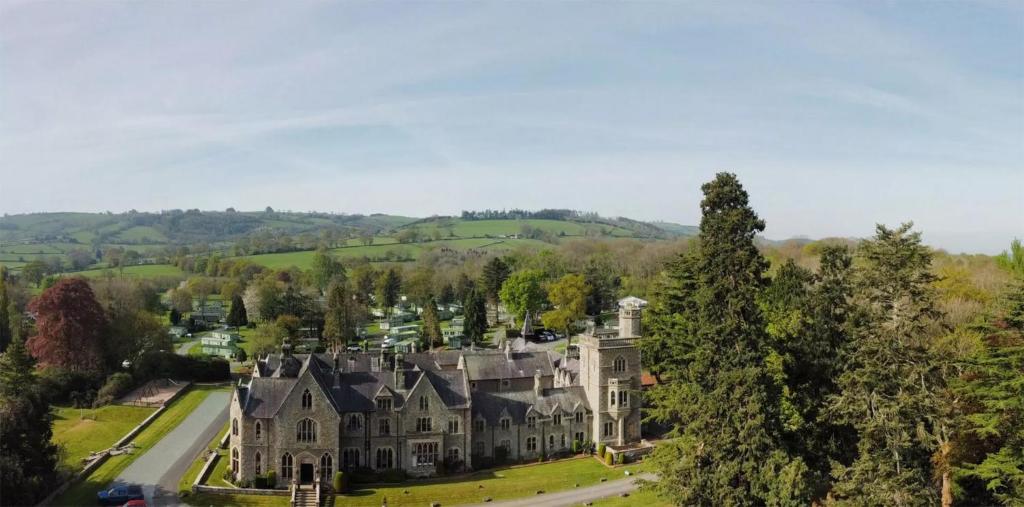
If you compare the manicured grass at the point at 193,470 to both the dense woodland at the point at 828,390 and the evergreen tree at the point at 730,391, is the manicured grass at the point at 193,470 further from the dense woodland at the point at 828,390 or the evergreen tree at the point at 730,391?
the evergreen tree at the point at 730,391

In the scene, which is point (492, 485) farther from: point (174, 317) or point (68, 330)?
point (174, 317)

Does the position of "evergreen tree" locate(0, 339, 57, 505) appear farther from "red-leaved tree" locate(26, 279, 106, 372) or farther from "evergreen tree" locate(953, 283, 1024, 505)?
"evergreen tree" locate(953, 283, 1024, 505)

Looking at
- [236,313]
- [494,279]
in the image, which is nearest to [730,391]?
[494,279]

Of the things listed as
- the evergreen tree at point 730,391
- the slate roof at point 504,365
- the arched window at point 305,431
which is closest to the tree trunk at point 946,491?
Result: the evergreen tree at point 730,391

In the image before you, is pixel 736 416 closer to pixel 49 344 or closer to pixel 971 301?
pixel 971 301

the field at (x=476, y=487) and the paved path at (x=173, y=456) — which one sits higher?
the paved path at (x=173, y=456)

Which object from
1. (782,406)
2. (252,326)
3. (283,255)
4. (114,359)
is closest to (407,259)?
(283,255)

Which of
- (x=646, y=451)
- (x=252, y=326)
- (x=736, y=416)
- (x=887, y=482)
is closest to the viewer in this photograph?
(x=887, y=482)
